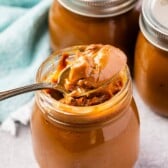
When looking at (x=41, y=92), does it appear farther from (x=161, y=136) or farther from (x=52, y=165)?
(x=161, y=136)

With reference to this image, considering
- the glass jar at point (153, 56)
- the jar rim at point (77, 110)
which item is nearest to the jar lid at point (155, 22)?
the glass jar at point (153, 56)

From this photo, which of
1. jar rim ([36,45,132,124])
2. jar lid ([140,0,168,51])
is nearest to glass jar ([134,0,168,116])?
jar lid ([140,0,168,51])

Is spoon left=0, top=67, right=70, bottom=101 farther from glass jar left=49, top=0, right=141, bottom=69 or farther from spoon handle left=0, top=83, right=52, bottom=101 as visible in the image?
glass jar left=49, top=0, right=141, bottom=69

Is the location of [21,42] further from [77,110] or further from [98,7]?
[77,110]

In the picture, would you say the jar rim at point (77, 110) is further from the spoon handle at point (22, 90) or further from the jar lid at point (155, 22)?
the jar lid at point (155, 22)

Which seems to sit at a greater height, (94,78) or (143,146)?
(94,78)

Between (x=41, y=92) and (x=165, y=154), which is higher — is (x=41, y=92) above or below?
above

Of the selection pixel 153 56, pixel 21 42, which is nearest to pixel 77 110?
pixel 153 56

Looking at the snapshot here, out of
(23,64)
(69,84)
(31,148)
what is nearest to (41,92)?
(69,84)
